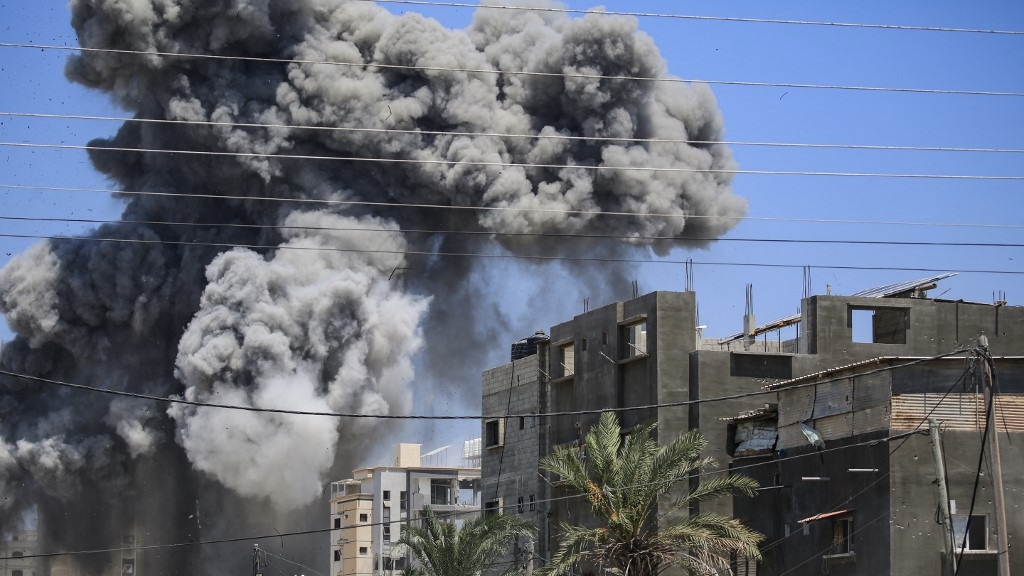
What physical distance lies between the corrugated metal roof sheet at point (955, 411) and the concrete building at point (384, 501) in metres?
45.9

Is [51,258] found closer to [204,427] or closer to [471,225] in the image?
[204,427]

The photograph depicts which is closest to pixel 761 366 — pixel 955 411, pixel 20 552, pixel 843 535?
pixel 843 535

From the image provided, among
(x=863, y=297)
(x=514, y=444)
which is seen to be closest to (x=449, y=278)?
(x=514, y=444)

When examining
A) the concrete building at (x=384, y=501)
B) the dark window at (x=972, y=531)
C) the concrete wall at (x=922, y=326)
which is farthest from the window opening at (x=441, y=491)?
the dark window at (x=972, y=531)

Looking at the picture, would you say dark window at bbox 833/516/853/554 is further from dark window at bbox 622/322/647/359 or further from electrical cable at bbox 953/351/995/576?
dark window at bbox 622/322/647/359

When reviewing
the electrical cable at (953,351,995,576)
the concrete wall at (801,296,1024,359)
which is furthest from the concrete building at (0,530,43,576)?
the electrical cable at (953,351,995,576)

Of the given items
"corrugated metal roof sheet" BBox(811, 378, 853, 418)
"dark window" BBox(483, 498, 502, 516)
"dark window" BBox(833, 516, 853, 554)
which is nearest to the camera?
"dark window" BBox(833, 516, 853, 554)

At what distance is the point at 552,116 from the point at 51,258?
69.6 feet

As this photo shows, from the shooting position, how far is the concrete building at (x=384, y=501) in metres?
84.0

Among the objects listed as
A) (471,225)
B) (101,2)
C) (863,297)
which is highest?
(101,2)

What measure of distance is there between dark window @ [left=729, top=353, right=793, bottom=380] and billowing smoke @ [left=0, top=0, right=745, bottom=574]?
2031 cm

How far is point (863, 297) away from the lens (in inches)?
1724

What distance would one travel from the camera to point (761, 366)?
44156mm

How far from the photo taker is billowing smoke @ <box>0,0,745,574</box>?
6512cm
